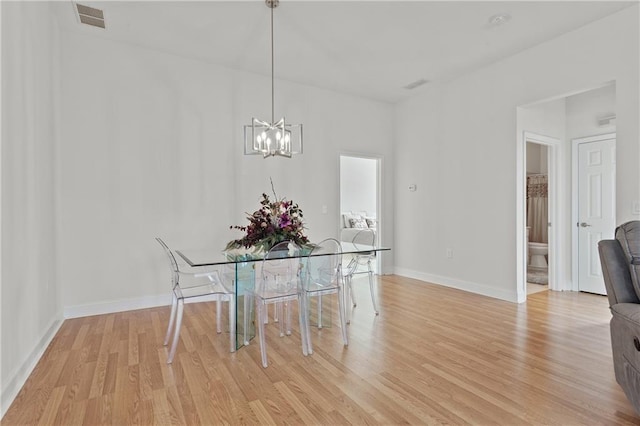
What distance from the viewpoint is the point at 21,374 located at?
220 cm

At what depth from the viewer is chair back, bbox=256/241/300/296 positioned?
2709 mm

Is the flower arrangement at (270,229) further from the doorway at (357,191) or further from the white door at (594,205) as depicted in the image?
the doorway at (357,191)

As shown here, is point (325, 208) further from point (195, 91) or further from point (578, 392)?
point (578, 392)

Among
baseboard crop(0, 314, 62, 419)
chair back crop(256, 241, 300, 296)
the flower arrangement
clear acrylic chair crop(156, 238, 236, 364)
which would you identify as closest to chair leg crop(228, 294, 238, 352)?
clear acrylic chair crop(156, 238, 236, 364)

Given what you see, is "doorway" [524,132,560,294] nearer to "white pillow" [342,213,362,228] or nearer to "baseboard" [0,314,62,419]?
"white pillow" [342,213,362,228]

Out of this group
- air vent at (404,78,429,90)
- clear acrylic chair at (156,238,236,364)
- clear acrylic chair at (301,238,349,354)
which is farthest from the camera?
air vent at (404,78,429,90)

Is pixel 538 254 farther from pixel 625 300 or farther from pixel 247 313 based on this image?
pixel 247 313

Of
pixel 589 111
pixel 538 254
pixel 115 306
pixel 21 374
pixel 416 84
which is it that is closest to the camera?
pixel 21 374

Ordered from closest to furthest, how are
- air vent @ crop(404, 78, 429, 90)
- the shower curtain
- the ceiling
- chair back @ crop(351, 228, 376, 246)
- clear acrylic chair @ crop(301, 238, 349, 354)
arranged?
clear acrylic chair @ crop(301, 238, 349, 354)
the ceiling
chair back @ crop(351, 228, 376, 246)
air vent @ crop(404, 78, 429, 90)
the shower curtain

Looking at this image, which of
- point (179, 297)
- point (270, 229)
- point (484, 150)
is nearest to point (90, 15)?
point (270, 229)

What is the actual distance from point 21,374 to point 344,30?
151 inches

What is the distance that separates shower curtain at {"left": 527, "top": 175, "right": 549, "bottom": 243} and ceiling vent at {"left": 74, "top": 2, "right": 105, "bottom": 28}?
23.6 feet

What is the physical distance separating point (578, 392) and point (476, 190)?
9.66 feet

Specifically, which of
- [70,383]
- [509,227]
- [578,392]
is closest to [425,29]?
[509,227]
